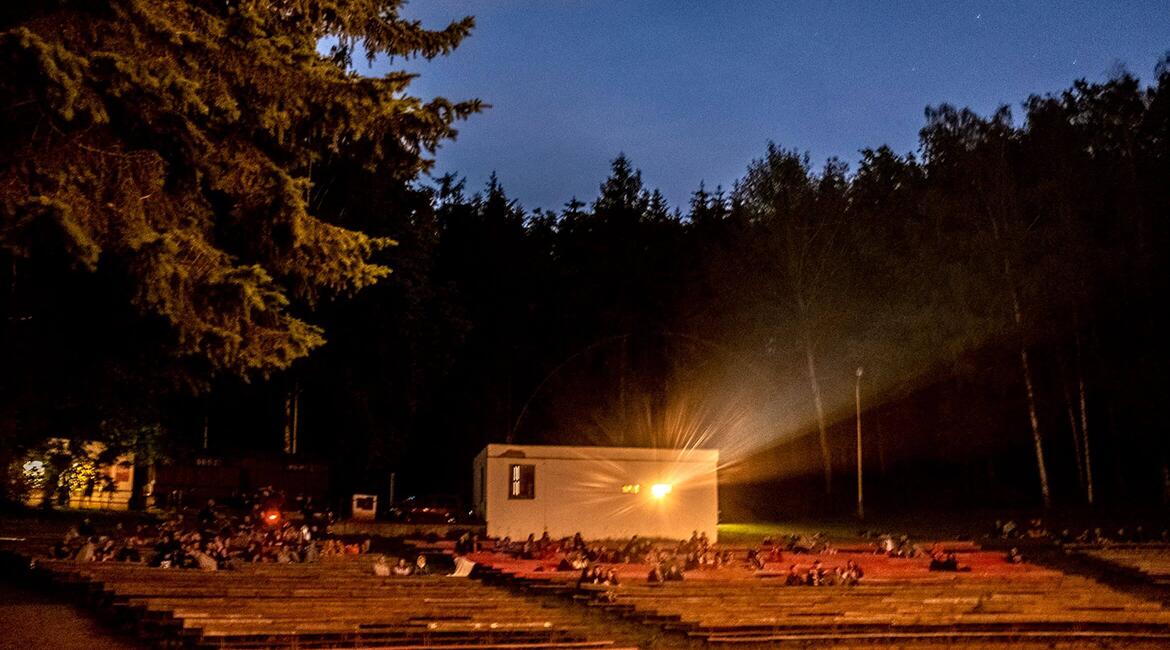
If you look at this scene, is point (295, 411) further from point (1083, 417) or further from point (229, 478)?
point (1083, 417)

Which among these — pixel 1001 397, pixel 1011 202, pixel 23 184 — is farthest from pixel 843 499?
pixel 23 184

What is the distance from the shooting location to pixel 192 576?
15453 mm

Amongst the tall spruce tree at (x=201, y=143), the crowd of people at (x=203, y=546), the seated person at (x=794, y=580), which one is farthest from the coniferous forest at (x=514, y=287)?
the seated person at (x=794, y=580)

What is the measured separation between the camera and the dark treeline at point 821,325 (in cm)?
4450

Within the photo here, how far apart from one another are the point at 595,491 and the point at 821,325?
2208 cm

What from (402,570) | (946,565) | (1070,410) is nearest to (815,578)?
(946,565)

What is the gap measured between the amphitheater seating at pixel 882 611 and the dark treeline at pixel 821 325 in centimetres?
2544

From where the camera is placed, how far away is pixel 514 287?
59500 millimetres

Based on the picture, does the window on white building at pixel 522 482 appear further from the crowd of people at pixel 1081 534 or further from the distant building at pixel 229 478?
the crowd of people at pixel 1081 534

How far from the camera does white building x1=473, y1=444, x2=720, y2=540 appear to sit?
109 ft

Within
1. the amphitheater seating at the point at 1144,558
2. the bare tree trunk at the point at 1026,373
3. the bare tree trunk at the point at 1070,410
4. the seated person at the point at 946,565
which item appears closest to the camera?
the seated person at the point at 946,565

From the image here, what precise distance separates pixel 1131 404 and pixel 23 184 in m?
40.1

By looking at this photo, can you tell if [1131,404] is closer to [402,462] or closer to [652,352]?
[652,352]

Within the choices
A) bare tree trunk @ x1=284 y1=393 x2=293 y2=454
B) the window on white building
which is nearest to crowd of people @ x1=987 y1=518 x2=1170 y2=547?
the window on white building
